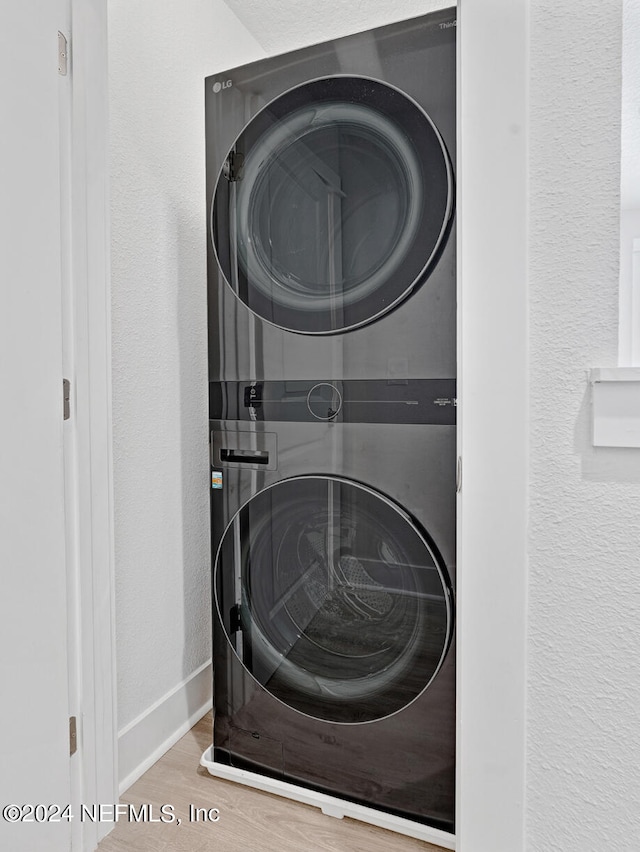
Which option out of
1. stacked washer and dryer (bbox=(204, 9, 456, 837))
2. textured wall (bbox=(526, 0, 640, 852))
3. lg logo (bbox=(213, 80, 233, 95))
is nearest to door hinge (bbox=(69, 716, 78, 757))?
stacked washer and dryer (bbox=(204, 9, 456, 837))

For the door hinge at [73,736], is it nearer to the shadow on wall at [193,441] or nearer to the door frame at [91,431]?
the door frame at [91,431]

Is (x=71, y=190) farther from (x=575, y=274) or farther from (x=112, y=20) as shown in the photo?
(x=575, y=274)

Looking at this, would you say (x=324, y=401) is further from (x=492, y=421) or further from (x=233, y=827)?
(x=233, y=827)

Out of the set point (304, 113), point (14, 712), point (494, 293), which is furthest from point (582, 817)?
point (304, 113)

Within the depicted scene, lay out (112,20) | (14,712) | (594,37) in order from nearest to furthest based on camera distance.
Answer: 1. (594,37)
2. (14,712)
3. (112,20)

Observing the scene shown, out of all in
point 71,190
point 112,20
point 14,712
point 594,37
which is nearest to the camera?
point 594,37

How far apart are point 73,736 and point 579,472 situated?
1.20m

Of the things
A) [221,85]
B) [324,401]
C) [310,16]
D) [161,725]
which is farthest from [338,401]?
[310,16]

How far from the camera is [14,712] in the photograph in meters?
1.02

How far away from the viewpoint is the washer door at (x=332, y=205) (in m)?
1.14

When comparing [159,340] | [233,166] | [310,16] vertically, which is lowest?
[159,340]

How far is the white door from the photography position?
39.2 inches

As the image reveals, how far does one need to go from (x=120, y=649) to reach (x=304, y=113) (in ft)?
4.60

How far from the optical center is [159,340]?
59.7 inches
